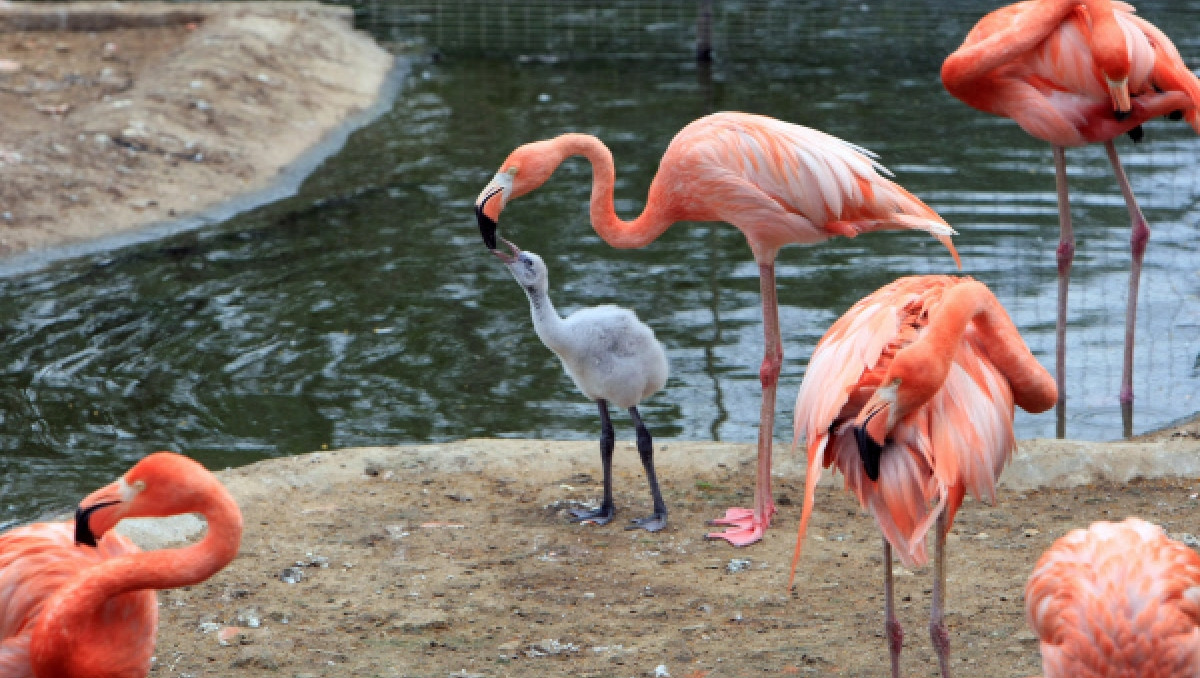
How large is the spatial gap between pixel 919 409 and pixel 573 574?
59.0 inches

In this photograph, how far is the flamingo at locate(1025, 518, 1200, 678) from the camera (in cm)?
285

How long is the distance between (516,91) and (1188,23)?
663 cm

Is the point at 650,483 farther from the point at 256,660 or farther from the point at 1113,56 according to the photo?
the point at 1113,56

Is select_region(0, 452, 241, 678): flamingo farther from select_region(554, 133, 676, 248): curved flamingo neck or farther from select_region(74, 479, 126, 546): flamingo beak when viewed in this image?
select_region(554, 133, 676, 248): curved flamingo neck

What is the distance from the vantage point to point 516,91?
37.8 feet

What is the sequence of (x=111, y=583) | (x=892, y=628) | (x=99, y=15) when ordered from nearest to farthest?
(x=111, y=583) < (x=892, y=628) < (x=99, y=15)

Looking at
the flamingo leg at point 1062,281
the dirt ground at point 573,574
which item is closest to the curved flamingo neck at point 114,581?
the dirt ground at point 573,574

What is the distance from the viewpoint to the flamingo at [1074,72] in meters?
5.43

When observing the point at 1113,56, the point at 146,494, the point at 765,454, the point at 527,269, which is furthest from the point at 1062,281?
the point at 146,494

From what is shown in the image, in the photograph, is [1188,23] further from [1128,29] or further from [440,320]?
[440,320]

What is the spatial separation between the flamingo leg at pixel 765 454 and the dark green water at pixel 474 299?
101cm

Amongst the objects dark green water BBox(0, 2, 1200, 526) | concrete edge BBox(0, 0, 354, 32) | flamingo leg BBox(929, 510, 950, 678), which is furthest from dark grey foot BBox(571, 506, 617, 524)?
concrete edge BBox(0, 0, 354, 32)

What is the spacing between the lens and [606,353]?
453cm

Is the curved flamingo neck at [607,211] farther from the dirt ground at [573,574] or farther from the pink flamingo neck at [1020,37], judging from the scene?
the pink flamingo neck at [1020,37]
